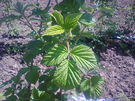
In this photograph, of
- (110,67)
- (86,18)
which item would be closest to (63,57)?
(86,18)

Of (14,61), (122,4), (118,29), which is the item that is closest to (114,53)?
(118,29)

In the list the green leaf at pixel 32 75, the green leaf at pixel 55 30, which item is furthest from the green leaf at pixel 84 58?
the green leaf at pixel 32 75

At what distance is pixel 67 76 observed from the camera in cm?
148

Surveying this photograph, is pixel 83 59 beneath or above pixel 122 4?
above

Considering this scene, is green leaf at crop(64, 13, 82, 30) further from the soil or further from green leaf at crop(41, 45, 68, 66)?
the soil

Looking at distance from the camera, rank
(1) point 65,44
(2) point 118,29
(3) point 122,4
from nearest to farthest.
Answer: (1) point 65,44
(2) point 118,29
(3) point 122,4

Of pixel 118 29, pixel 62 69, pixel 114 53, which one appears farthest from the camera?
pixel 118 29

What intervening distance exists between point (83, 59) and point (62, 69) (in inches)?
4.8

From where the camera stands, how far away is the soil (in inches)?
148

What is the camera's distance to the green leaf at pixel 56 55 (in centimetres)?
151

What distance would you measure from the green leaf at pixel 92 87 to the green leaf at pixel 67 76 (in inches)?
12.9

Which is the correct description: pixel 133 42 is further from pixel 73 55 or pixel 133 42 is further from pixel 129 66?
pixel 73 55

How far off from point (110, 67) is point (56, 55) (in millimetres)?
2779

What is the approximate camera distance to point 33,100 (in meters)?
1.94
